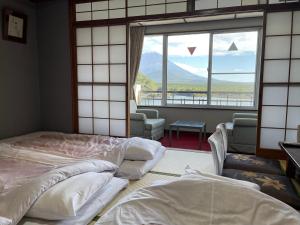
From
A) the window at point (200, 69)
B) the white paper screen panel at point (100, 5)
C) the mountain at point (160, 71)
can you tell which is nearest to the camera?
the white paper screen panel at point (100, 5)

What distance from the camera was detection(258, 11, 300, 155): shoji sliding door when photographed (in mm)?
3020

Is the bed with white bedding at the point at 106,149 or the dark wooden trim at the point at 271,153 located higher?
the bed with white bedding at the point at 106,149

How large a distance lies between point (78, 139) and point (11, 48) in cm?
170

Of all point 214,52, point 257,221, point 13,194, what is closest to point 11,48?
point 13,194

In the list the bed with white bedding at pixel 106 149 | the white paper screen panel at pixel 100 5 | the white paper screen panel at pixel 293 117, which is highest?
the white paper screen panel at pixel 100 5

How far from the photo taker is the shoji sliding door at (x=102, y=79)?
3766 mm

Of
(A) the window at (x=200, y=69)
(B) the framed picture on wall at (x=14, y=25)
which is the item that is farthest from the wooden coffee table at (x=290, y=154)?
(B) the framed picture on wall at (x=14, y=25)

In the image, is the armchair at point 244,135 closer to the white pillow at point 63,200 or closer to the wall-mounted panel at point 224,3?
the wall-mounted panel at point 224,3

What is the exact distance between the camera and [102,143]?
302cm

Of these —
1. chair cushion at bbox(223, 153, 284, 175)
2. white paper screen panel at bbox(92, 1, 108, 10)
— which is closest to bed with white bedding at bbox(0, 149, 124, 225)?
chair cushion at bbox(223, 153, 284, 175)

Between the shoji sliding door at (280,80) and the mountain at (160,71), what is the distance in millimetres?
2801

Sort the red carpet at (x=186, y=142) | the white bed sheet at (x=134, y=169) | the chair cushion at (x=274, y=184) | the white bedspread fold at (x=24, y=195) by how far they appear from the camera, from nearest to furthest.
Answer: the white bedspread fold at (x=24, y=195) → the chair cushion at (x=274, y=184) → the white bed sheet at (x=134, y=169) → the red carpet at (x=186, y=142)

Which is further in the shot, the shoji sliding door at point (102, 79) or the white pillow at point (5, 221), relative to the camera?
the shoji sliding door at point (102, 79)

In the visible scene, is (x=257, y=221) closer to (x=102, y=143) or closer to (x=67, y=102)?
(x=102, y=143)
